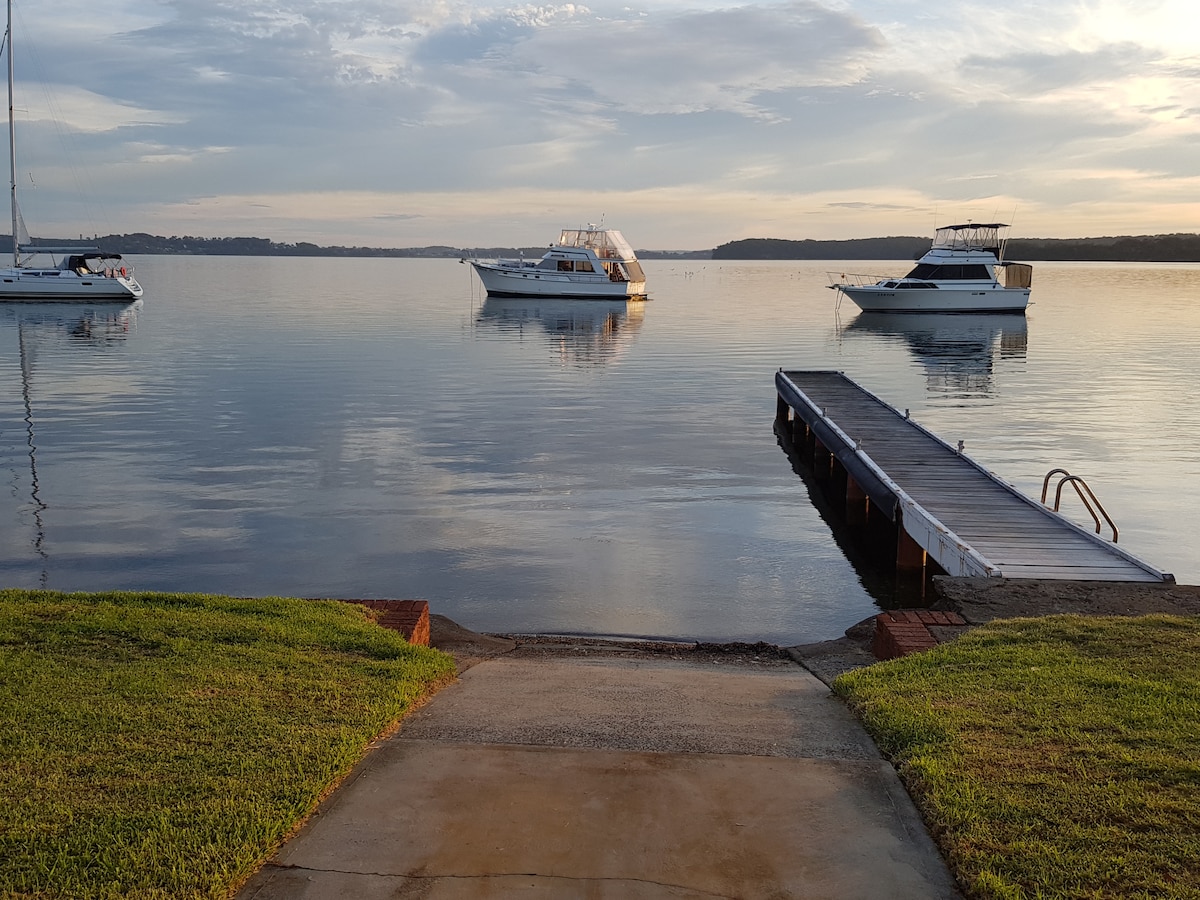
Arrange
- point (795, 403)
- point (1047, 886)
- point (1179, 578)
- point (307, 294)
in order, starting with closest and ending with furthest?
point (1047, 886) < point (1179, 578) < point (795, 403) < point (307, 294)

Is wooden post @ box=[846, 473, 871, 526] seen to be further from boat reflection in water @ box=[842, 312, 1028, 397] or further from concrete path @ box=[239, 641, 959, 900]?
boat reflection in water @ box=[842, 312, 1028, 397]

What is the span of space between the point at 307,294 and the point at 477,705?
8610 centimetres

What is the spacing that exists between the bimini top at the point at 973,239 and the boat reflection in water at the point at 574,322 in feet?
66.7

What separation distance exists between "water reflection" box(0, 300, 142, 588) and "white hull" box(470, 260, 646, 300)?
2497cm

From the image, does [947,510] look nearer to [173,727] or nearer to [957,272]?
[173,727]

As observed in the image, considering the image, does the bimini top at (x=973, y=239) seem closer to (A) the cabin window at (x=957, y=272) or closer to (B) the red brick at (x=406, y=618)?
(A) the cabin window at (x=957, y=272)

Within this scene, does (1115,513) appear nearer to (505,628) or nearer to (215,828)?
(505,628)

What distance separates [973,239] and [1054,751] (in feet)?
222

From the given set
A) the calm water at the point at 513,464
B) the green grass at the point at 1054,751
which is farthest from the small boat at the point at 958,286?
the green grass at the point at 1054,751

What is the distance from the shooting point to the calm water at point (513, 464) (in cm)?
1232

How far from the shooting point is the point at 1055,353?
44250 millimetres

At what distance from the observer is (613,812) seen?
14.7ft

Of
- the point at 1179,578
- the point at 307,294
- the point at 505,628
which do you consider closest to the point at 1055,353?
the point at 1179,578

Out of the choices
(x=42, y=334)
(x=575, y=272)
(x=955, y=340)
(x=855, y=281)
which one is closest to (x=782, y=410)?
(x=955, y=340)
